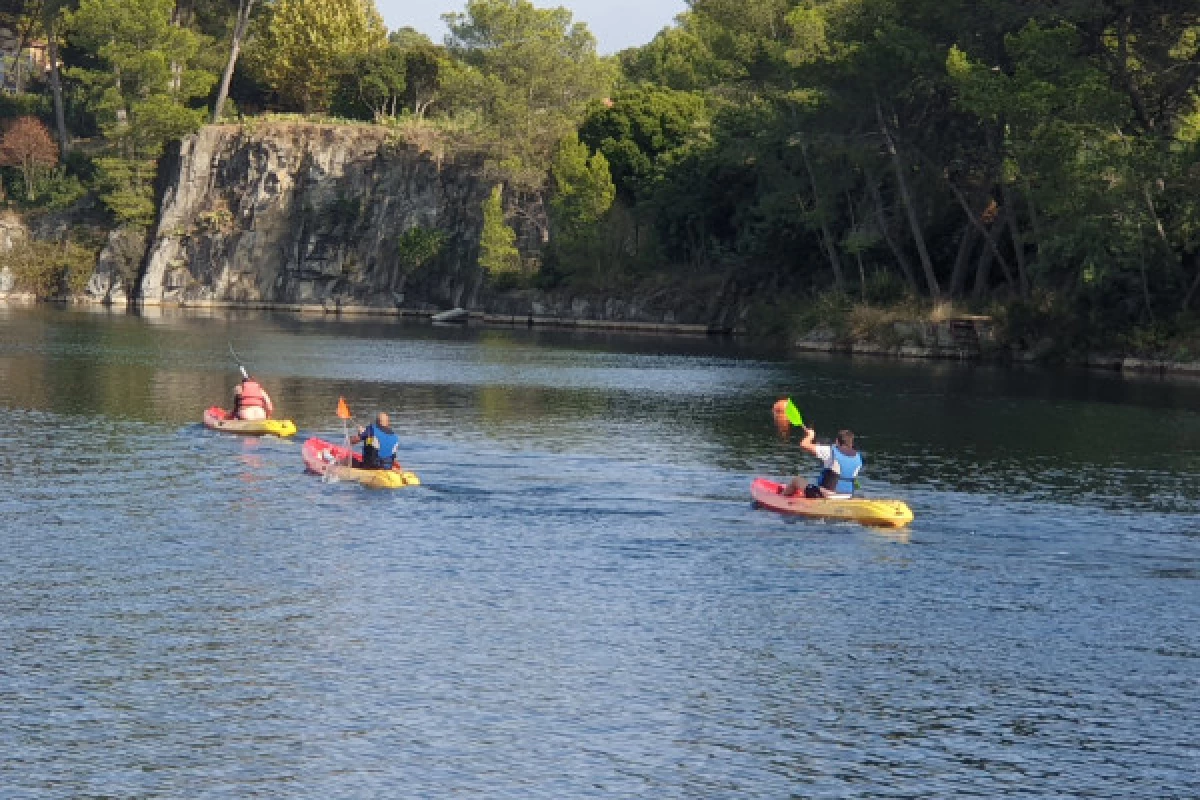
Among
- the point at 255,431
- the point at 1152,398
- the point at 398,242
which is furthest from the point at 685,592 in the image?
the point at 398,242

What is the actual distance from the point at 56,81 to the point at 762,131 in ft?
258

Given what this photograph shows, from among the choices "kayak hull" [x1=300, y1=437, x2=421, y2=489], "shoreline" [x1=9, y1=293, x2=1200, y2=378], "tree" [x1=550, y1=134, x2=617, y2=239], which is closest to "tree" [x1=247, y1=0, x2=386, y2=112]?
"shoreline" [x1=9, y1=293, x2=1200, y2=378]

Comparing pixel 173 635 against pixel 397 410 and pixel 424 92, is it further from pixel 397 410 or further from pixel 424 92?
pixel 424 92

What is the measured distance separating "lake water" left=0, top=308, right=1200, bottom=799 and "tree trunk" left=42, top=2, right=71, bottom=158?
10039 cm

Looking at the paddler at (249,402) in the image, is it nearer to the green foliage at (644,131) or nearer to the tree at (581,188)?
the green foliage at (644,131)

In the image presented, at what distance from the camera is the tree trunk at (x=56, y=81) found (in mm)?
144200

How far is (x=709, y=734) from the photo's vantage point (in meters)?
22.2

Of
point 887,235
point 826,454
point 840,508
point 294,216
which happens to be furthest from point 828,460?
point 294,216

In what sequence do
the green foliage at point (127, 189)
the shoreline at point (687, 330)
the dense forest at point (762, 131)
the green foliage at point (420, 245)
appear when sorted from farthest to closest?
the green foliage at point (127, 189), the green foliage at point (420, 245), the shoreline at point (687, 330), the dense forest at point (762, 131)

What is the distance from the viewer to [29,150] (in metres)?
146

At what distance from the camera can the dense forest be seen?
3012 inches

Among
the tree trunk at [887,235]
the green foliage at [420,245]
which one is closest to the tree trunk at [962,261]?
the tree trunk at [887,235]

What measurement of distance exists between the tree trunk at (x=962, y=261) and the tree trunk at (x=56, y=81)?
88.1 metres

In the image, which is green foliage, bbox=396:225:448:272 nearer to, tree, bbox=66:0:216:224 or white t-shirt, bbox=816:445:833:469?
tree, bbox=66:0:216:224
